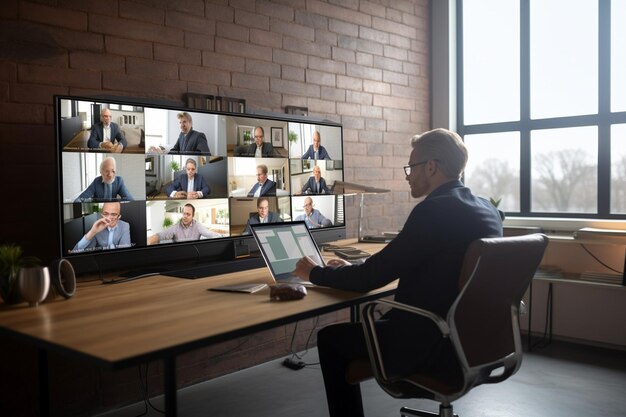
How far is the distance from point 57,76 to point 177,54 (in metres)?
0.68

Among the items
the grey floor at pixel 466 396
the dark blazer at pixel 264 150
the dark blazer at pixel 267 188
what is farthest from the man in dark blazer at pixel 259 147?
the grey floor at pixel 466 396

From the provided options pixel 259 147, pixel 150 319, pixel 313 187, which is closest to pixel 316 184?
pixel 313 187

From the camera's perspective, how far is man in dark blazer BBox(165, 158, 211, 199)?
268 cm

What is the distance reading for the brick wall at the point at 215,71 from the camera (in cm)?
262

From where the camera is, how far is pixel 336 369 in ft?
6.95

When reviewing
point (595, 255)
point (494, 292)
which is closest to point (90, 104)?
point (494, 292)

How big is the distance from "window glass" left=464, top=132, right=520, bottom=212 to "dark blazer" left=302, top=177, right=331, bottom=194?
175cm

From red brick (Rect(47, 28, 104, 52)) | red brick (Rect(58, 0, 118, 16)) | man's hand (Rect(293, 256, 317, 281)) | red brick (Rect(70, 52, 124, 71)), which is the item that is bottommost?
man's hand (Rect(293, 256, 317, 281))

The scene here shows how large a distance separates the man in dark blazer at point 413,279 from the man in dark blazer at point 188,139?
91cm

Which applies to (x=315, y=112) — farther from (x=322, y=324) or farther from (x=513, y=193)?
(x=513, y=193)

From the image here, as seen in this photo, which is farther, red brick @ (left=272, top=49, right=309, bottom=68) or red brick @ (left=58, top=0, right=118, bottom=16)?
red brick @ (left=272, top=49, right=309, bottom=68)

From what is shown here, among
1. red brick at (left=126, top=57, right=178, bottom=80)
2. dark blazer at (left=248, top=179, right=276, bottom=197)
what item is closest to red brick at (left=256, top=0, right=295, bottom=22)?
red brick at (left=126, top=57, right=178, bottom=80)

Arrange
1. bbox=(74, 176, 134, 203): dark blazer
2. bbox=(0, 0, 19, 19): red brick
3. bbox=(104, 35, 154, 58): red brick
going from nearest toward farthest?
bbox=(74, 176, 134, 203): dark blazer, bbox=(0, 0, 19, 19): red brick, bbox=(104, 35, 154, 58): red brick

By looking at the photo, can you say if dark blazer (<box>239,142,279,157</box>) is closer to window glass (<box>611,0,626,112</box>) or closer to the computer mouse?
the computer mouse
